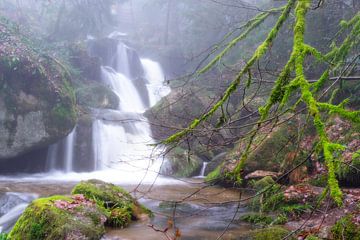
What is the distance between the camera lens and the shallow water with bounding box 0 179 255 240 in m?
6.08

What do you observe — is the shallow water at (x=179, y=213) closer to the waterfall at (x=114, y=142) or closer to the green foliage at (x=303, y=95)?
the green foliage at (x=303, y=95)

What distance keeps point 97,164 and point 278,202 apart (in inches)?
405

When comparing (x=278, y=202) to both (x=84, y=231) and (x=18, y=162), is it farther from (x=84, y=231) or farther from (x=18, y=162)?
(x=18, y=162)

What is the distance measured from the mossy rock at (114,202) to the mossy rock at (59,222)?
0.53 metres

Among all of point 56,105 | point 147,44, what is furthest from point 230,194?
point 147,44

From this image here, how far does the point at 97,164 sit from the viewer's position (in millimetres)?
16000

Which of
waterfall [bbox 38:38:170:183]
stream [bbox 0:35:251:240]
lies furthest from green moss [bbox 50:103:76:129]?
stream [bbox 0:35:251:240]

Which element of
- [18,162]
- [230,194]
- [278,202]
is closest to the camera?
[278,202]

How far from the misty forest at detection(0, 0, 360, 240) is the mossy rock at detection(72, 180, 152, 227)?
0.03 meters

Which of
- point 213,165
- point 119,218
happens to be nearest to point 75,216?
point 119,218

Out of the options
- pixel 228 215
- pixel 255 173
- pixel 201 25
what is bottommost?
pixel 228 215

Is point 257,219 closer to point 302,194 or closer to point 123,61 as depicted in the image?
point 302,194

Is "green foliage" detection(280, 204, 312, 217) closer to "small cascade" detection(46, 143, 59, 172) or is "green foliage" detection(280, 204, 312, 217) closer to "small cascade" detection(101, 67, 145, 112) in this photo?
"small cascade" detection(46, 143, 59, 172)

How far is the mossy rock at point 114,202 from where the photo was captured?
6.76 m
